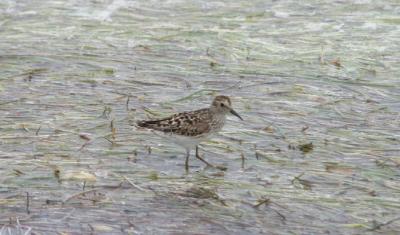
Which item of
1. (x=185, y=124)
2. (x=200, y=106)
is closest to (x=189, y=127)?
(x=185, y=124)

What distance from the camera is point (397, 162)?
9.81m

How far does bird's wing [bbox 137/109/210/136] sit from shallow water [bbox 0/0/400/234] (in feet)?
0.94

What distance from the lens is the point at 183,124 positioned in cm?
987

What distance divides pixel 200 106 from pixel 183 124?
62.2 inches

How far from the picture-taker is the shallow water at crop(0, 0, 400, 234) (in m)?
8.63

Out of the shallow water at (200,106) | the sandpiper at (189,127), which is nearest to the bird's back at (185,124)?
the sandpiper at (189,127)

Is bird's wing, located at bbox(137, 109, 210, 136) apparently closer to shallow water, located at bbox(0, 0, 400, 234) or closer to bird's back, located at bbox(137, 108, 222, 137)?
bird's back, located at bbox(137, 108, 222, 137)

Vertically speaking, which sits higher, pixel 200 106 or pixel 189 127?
pixel 189 127

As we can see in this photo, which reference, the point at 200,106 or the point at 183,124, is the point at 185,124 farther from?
the point at 200,106

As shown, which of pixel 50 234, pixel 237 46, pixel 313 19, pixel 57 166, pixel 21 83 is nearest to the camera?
pixel 50 234


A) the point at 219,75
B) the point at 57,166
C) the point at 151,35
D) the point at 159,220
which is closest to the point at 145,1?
the point at 151,35

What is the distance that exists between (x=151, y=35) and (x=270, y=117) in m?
2.86

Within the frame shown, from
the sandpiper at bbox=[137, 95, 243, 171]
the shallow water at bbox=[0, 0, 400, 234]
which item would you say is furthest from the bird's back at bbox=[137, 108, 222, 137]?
the shallow water at bbox=[0, 0, 400, 234]

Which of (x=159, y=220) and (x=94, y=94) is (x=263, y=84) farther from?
(x=159, y=220)
